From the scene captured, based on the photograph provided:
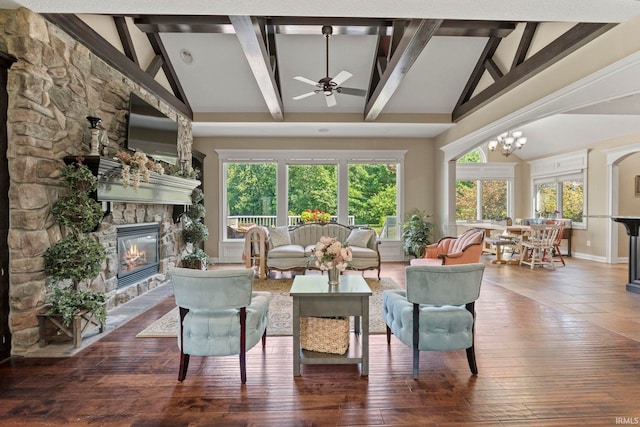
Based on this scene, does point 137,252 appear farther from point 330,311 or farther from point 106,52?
point 330,311

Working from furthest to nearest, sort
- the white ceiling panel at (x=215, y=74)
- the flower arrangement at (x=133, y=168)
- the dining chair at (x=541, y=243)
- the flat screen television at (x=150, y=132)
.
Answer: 1. the dining chair at (x=541, y=243)
2. the white ceiling panel at (x=215, y=74)
3. the flat screen television at (x=150, y=132)
4. the flower arrangement at (x=133, y=168)

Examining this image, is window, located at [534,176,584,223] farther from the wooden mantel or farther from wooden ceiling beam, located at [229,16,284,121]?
the wooden mantel

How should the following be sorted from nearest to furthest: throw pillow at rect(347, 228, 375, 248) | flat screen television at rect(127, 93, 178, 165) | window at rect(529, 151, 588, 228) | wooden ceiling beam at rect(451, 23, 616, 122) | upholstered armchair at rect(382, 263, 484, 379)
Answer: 1. upholstered armchair at rect(382, 263, 484, 379)
2. wooden ceiling beam at rect(451, 23, 616, 122)
3. flat screen television at rect(127, 93, 178, 165)
4. throw pillow at rect(347, 228, 375, 248)
5. window at rect(529, 151, 588, 228)

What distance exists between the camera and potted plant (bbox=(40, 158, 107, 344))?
3.08 metres

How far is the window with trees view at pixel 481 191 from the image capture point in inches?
403

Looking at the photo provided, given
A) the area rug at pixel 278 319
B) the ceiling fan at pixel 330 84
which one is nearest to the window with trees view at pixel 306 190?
the area rug at pixel 278 319

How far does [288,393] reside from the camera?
95.7 inches

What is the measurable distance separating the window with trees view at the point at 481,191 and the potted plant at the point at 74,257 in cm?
950

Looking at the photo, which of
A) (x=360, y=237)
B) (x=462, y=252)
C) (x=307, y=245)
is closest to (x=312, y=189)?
(x=307, y=245)

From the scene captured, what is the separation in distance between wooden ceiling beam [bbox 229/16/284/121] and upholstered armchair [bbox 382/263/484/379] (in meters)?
3.04

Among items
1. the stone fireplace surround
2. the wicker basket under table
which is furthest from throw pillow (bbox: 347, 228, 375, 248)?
the stone fireplace surround

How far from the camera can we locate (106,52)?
13.2ft

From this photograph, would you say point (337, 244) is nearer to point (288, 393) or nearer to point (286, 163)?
point (288, 393)

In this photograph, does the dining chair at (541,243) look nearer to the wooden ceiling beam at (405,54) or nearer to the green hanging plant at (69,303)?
the wooden ceiling beam at (405,54)
